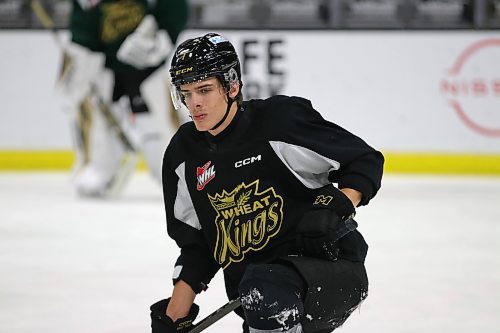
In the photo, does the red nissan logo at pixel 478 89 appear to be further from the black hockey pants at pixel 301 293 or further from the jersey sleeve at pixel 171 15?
the black hockey pants at pixel 301 293

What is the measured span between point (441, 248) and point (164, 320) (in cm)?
246

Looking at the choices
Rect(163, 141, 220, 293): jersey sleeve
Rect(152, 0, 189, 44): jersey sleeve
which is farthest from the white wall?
Rect(163, 141, 220, 293): jersey sleeve

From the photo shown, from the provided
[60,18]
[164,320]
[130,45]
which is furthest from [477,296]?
[60,18]

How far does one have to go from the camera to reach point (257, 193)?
7.22ft

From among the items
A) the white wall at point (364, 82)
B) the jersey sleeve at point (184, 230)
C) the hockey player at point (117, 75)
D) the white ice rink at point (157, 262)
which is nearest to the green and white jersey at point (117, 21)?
the hockey player at point (117, 75)

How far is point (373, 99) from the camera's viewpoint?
7.82m

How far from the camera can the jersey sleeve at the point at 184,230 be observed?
2.31 meters

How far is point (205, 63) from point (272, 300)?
500 mm

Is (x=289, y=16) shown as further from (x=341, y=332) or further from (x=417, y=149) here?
(x=341, y=332)

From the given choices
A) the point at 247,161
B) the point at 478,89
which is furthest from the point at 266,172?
the point at 478,89

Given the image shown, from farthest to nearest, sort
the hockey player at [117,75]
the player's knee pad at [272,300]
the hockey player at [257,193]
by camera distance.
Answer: the hockey player at [117,75]
the hockey player at [257,193]
the player's knee pad at [272,300]

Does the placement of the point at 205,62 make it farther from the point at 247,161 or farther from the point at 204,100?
the point at 247,161

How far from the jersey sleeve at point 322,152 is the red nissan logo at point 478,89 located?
Result: 18.3 ft

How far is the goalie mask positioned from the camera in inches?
82.7
